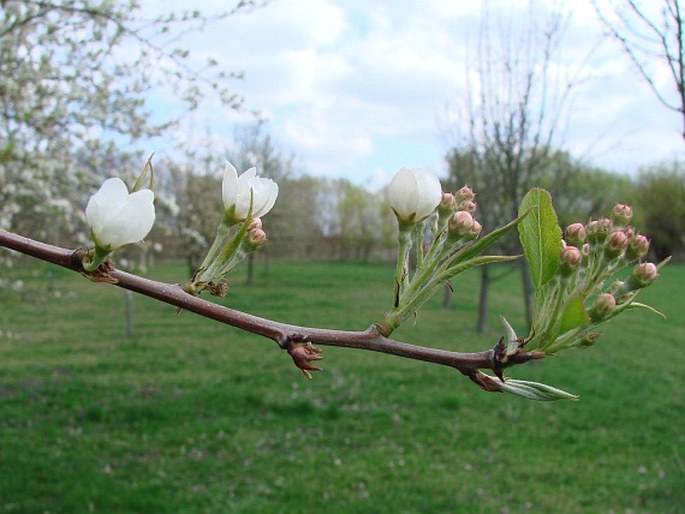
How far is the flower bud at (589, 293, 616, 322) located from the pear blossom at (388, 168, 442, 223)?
21 cm

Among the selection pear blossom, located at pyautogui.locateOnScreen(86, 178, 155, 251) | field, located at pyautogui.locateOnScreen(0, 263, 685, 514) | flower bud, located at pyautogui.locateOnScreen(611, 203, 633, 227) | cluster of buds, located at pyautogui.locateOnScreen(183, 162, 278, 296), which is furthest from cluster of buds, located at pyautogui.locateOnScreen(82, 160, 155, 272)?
field, located at pyautogui.locateOnScreen(0, 263, 685, 514)

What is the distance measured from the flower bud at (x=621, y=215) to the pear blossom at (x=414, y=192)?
0.26 m

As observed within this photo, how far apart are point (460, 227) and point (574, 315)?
17 centimetres

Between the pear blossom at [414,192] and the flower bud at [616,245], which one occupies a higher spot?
the pear blossom at [414,192]

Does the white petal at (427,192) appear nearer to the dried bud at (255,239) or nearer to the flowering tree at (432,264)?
the flowering tree at (432,264)

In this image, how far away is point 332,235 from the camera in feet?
121

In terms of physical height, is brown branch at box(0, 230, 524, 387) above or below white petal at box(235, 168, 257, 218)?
below

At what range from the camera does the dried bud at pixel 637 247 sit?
858 millimetres

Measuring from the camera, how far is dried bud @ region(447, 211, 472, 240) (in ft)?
2.68

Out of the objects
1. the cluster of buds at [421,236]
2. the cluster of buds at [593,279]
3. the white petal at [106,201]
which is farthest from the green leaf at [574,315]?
the white petal at [106,201]

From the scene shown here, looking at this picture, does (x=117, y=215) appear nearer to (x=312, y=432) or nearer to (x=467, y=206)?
(x=467, y=206)

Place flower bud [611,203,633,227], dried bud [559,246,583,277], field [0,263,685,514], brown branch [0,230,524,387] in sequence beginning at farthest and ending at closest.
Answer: field [0,263,685,514] < flower bud [611,203,633,227] < dried bud [559,246,583,277] < brown branch [0,230,524,387]

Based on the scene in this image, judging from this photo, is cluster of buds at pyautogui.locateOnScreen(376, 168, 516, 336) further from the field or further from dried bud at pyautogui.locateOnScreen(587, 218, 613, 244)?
the field

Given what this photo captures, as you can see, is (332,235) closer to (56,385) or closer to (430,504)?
(56,385)
